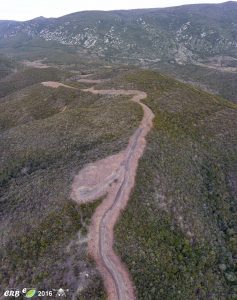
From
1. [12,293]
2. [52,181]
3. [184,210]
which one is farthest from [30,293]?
[184,210]

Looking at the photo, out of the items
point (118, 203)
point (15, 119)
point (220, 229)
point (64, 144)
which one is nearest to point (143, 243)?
point (118, 203)

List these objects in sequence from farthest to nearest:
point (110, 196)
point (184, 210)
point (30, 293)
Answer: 1. point (184, 210)
2. point (110, 196)
3. point (30, 293)

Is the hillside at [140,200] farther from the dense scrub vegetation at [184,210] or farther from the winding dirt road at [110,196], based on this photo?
the winding dirt road at [110,196]

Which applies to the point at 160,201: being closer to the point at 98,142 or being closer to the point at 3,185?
the point at 98,142

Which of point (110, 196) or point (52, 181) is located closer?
point (110, 196)

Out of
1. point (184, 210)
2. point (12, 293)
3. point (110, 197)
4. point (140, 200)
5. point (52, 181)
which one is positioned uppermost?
point (110, 197)

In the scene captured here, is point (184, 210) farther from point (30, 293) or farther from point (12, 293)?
point (12, 293)

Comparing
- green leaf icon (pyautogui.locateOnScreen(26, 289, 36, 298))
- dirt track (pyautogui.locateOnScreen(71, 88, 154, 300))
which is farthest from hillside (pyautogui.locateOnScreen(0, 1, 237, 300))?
green leaf icon (pyautogui.locateOnScreen(26, 289, 36, 298))
